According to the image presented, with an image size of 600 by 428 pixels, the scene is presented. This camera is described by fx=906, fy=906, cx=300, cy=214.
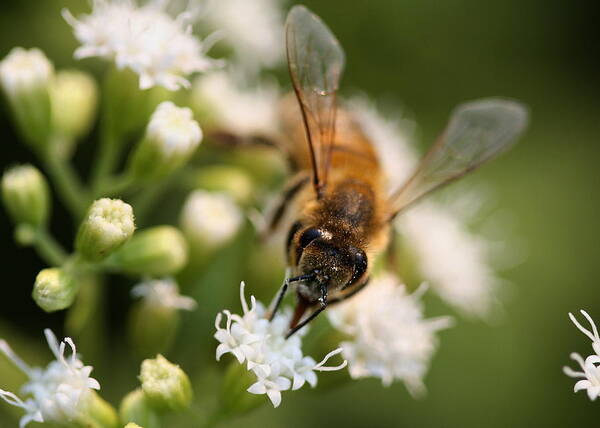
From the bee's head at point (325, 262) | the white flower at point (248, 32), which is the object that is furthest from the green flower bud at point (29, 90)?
the white flower at point (248, 32)

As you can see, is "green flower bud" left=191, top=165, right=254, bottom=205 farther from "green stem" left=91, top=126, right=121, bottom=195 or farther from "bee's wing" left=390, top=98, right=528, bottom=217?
"bee's wing" left=390, top=98, right=528, bottom=217

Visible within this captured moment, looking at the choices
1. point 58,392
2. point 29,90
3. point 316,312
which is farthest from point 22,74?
point 316,312

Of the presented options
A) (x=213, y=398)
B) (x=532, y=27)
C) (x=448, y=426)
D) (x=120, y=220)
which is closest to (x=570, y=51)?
(x=532, y=27)

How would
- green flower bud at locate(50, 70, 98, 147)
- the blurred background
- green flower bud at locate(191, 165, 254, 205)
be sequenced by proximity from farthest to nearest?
1. the blurred background
2. green flower bud at locate(191, 165, 254, 205)
3. green flower bud at locate(50, 70, 98, 147)

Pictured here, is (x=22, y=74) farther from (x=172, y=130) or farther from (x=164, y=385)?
(x=164, y=385)

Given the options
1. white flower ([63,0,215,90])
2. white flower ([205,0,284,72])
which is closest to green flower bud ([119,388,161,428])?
white flower ([63,0,215,90])
